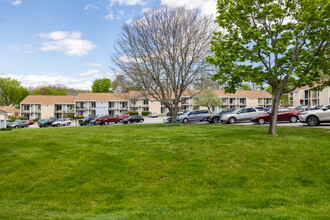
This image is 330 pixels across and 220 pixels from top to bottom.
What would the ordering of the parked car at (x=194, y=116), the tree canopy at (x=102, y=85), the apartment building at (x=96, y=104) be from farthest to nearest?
the tree canopy at (x=102, y=85) < the apartment building at (x=96, y=104) < the parked car at (x=194, y=116)

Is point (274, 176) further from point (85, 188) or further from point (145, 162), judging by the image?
point (85, 188)

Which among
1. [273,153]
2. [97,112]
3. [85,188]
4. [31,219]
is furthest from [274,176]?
[97,112]

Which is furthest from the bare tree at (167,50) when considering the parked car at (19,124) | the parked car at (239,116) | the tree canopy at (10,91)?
the tree canopy at (10,91)

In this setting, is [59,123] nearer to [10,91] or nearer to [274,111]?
[274,111]

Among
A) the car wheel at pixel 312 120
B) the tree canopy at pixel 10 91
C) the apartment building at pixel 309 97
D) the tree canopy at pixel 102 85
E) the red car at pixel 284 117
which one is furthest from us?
the tree canopy at pixel 102 85

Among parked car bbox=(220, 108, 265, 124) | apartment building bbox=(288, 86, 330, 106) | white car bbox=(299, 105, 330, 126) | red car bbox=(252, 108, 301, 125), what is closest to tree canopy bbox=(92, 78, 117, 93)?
apartment building bbox=(288, 86, 330, 106)

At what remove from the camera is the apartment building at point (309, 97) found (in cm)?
5926

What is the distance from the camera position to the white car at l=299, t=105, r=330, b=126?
17828mm

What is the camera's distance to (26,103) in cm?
7156

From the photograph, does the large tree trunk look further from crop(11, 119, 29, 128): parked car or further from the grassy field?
crop(11, 119, 29, 128): parked car

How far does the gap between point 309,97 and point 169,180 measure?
2861 inches

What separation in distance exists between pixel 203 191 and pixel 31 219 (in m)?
4.55

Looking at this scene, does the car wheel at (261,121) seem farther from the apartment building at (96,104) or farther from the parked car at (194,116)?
the apartment building at (96,104)

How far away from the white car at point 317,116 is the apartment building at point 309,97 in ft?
154
